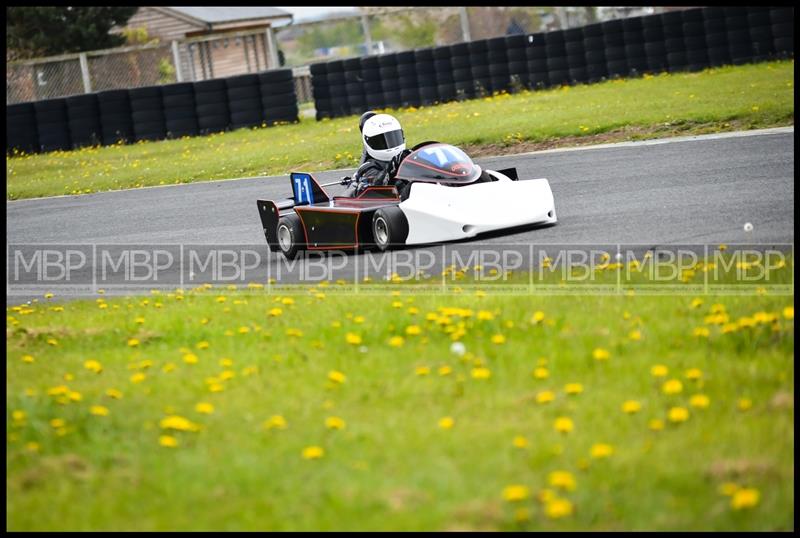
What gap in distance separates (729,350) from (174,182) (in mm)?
14142

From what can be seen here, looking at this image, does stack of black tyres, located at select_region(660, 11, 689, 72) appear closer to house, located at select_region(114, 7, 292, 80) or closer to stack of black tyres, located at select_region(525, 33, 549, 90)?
stack of black tyres, located at select_region(525, 33, 549, 90)

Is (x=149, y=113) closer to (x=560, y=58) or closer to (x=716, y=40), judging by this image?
(x=560, y=58)

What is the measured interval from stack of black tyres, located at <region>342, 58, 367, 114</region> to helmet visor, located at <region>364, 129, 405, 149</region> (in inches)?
499

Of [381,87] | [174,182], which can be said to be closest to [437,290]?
[174,182]

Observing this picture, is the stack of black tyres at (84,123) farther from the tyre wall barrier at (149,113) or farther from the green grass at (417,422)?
the green grass at (417,422)

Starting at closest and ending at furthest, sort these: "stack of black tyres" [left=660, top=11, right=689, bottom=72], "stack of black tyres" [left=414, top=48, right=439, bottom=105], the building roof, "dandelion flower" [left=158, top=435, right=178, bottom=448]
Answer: "dandelion flower" [left=158, top=435, right=178, bottom=448]
"stack of black tyres" [left=660, top=11, right=689, bottom=72]
"stack of black tyres" [left=414, top=48, right=439, bottom=105]
the building roof

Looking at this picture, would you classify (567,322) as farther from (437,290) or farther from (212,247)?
(212,247)

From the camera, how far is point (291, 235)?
10.5 m

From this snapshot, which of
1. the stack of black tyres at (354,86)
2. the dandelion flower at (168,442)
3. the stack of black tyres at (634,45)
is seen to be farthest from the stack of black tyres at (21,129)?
the dandelion flower at (168,442)

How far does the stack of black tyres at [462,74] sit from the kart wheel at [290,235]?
1310cm

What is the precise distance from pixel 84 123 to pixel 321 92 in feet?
16.1

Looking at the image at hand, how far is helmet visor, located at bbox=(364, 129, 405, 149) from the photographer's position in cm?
1059

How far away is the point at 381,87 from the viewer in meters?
23.1

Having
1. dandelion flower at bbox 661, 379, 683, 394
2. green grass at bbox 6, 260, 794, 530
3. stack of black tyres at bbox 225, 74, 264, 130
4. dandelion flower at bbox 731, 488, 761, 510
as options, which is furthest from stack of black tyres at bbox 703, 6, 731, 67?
dandelion flower at bbox 731, 488, 761, 510
